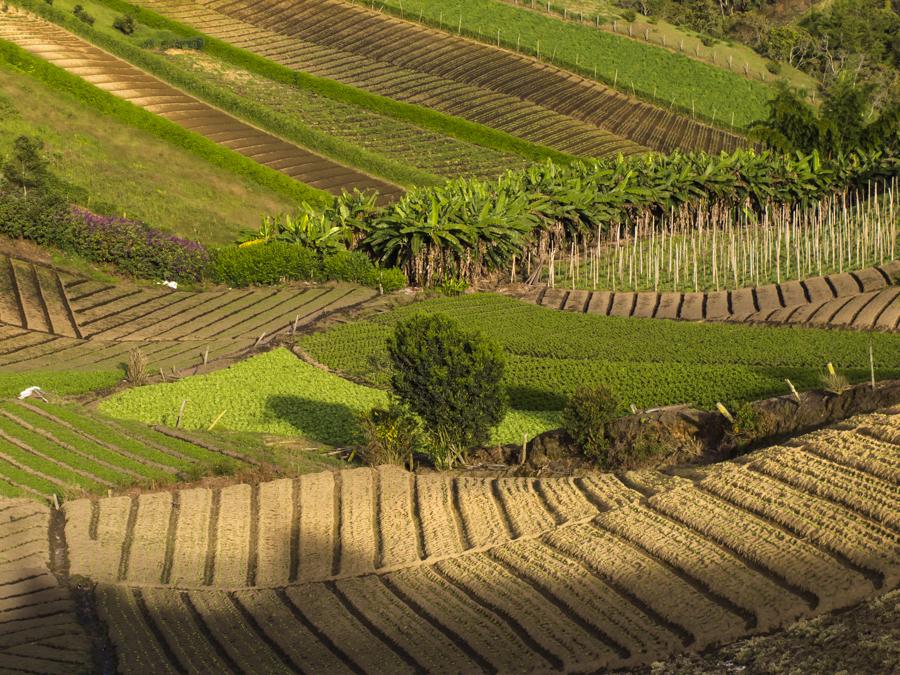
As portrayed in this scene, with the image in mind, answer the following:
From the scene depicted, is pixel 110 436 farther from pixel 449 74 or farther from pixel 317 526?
pixel 449 74

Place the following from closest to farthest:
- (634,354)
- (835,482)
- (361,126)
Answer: (835,482) < (634,354) < (361,126)

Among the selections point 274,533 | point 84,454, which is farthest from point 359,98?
point 274,533

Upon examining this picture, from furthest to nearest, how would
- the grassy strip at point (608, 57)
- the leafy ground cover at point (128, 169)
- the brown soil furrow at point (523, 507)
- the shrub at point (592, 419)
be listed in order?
the grassy strip at point (608, 57) → the leafy ground cover at point (128, 169) → the shrub at point (592, 419) → the brown soil furrow at point (523, 507)

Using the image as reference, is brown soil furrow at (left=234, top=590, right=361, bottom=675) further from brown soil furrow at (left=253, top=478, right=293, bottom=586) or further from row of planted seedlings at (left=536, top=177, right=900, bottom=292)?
row of planted seedlings at (left=536, top=177, right=900, bottom=292)

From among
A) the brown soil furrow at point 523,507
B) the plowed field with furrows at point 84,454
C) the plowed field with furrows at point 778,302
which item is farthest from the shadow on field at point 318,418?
the plowed field with furrows at point 778,302

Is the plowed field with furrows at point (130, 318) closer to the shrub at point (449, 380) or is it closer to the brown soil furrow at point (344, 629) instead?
the shrub at point (449, 380)
